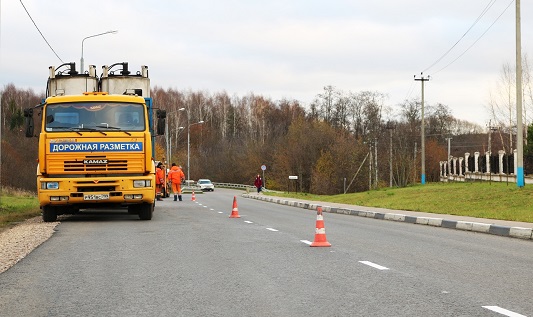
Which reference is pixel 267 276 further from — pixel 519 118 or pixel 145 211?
pixel 519 118

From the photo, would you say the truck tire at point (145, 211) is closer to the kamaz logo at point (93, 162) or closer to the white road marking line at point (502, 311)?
the kamaz logo at point (93, 162)

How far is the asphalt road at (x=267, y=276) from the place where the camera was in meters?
6.91

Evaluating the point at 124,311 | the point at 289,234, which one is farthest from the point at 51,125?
the point at 124,311

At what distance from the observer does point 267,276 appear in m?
9.05

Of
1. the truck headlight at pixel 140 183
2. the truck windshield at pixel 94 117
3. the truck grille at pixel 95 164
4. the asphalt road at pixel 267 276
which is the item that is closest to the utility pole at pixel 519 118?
the asphalt road at pixel 267 276

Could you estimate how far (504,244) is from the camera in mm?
14148

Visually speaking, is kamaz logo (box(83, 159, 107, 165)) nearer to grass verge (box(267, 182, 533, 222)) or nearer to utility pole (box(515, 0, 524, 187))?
grass verge (box(267, 182, 533, 222))

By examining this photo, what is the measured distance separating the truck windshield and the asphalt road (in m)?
4.64

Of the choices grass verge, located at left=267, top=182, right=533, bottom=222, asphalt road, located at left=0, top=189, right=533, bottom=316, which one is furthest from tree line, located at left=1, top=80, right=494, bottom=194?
asphalt road, located at left=0, top=189, right=533, bottom=316

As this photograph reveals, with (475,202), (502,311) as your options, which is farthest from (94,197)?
(475,202)

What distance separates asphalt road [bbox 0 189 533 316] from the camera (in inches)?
272

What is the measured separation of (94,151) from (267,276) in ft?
35.3

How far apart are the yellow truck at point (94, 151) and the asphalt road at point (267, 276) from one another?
3.59 metres

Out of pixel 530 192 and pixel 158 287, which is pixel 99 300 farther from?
pixel 530 192
